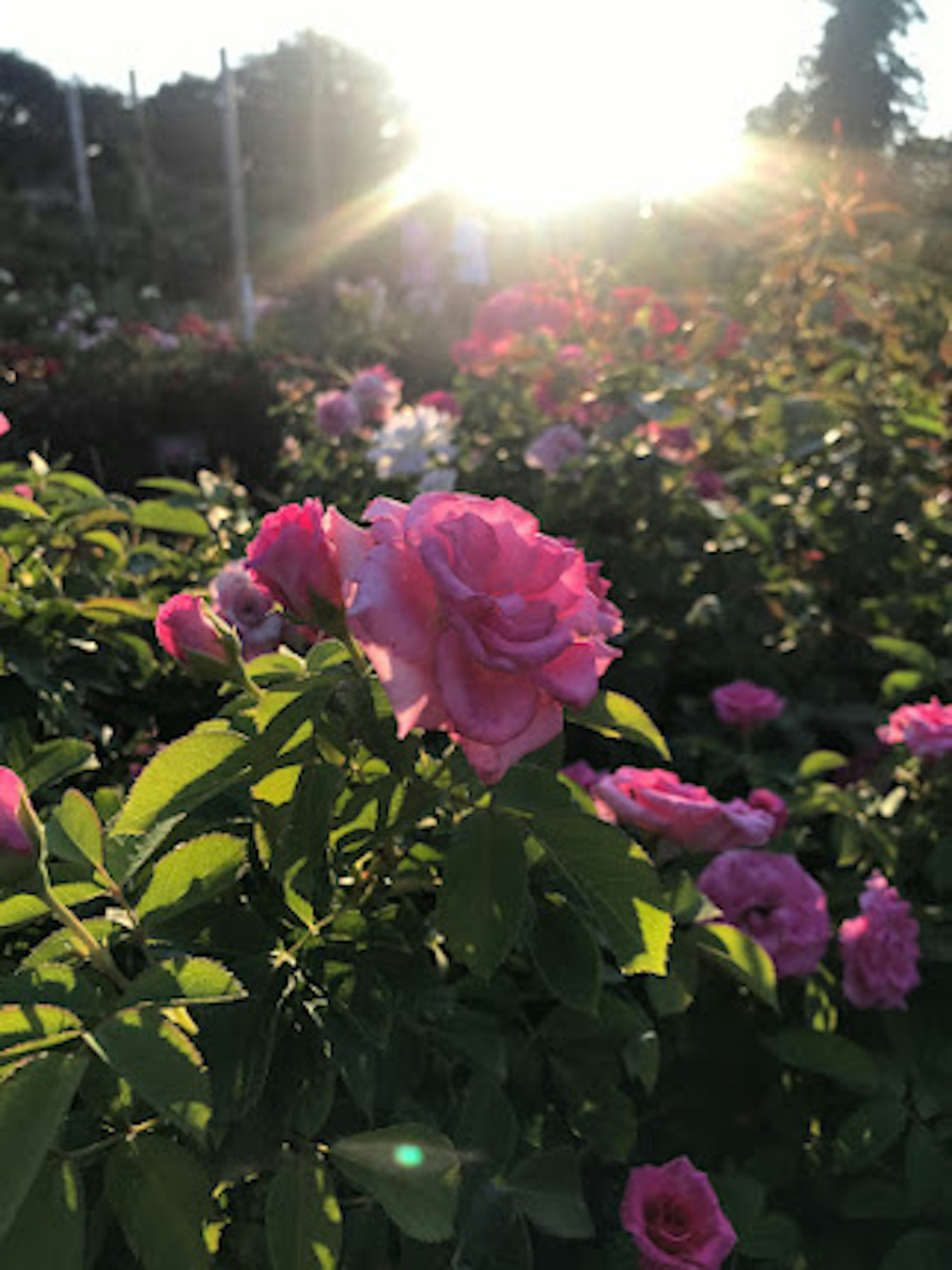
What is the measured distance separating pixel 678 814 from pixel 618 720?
363 millimetres

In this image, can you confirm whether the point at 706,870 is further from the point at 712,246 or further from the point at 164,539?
the point at 712,246

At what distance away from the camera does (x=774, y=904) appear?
4.75ft

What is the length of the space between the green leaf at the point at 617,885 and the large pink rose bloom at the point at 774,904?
2.13 ft

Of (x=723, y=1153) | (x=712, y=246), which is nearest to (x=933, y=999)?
(x=723, y=1153)

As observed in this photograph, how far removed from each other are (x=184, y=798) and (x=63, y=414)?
277 inches

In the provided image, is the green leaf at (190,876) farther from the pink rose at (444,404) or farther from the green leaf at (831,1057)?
the pink rose at (444,404)

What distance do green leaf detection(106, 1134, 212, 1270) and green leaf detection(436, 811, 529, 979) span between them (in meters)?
0.22

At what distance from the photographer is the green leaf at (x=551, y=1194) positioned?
0.97 meters

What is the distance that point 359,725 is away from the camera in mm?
847

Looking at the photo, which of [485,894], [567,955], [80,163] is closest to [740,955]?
[567,955]

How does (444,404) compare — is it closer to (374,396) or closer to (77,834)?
(374,396)

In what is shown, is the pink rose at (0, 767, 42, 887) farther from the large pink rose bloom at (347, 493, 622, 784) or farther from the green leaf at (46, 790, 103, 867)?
the large pink rose bloom at (347, 493, 622, 784)

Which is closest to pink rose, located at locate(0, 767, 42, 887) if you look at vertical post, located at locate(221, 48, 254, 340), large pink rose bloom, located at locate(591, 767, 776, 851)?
large pink rose bloom, located at locate(591, 767, 776, 851)

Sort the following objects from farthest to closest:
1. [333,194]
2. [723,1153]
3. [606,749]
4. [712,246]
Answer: [333,194] < [712,246] < [606,749] < [723,1153]
